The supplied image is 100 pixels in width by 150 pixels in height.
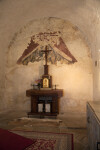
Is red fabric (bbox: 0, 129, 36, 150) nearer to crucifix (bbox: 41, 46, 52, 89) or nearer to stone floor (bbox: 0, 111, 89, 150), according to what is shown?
stone floor (bbox: 0, 111, 89, 150)

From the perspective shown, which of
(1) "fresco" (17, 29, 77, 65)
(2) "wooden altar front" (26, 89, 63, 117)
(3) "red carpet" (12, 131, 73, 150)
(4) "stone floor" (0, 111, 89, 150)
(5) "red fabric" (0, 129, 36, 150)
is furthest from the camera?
(1) "fresco" (17, 29, 77, 65)

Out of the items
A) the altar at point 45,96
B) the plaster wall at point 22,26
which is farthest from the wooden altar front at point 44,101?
the plaster wall at point 22,26

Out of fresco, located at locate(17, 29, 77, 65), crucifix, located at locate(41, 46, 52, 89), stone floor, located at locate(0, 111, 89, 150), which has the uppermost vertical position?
fresco, located at locate(17, 29, 77, 65)

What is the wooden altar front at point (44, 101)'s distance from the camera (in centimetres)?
613

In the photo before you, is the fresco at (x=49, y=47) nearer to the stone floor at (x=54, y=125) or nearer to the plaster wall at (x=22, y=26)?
the plaster wall at (x=22, y=26)

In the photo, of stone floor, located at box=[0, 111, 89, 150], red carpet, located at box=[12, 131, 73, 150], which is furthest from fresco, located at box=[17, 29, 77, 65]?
Answer: red carpet, located at box=[12, 131, 73, 150]

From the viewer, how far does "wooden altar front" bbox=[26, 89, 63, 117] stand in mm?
6129

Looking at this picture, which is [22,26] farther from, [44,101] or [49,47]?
[44,101]

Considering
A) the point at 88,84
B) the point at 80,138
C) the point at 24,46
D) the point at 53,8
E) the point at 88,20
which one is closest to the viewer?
the point at 80,138

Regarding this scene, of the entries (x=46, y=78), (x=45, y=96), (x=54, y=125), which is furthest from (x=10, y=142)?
(x=46, y=78)

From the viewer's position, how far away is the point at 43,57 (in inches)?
277

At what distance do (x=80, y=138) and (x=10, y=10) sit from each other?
4.81 metres

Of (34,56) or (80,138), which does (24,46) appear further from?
(80,138)

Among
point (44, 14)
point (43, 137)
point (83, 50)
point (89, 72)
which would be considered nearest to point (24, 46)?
point (44, 14)
